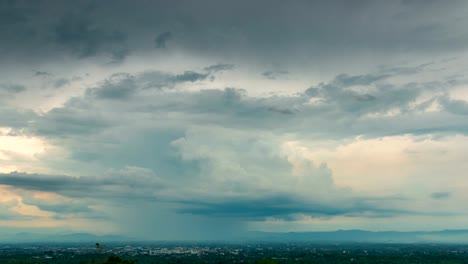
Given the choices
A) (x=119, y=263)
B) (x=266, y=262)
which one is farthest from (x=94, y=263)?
(x=119, y=263)

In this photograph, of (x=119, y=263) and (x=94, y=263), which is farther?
(x=94, y=263)

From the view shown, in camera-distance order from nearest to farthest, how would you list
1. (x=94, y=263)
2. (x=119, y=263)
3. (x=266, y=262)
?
(x=119, y=263) → (x=266, y=262) → (x=94, y=263)

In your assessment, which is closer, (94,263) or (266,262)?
(266,262)

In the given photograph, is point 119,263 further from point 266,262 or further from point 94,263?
point 94,263

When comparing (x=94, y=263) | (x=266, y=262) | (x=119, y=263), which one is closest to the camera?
(x=119, y=263)
